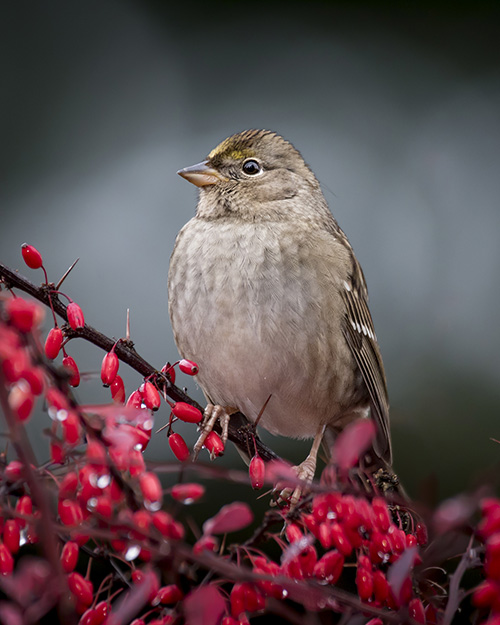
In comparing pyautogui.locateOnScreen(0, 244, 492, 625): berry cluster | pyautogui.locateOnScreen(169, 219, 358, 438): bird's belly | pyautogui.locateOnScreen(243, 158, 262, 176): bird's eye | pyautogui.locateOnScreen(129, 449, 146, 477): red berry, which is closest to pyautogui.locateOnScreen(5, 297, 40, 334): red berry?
pyautogui.locateOnScreen(0, 244, 492, 625): berry cluster

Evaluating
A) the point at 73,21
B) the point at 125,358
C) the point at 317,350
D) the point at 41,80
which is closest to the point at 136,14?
the point at 73,21

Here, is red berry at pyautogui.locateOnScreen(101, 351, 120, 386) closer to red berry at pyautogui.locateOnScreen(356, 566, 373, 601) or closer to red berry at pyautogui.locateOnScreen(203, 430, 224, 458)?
red berry at pyautogui.locateOnScreen(203, 430, 224, 458)

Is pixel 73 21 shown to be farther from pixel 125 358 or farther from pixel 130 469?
pixel 130 469

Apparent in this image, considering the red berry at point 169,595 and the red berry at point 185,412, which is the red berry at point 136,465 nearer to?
the red berry at point 169,595

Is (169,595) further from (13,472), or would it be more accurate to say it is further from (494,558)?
(494,558)

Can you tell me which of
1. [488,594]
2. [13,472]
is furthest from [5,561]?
[488,594]
